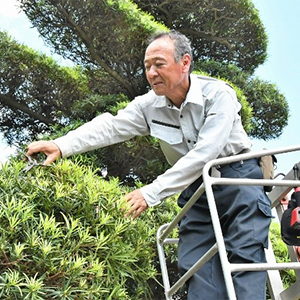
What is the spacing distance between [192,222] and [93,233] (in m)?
0.51

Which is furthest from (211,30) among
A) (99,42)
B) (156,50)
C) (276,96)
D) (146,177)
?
(156,50)

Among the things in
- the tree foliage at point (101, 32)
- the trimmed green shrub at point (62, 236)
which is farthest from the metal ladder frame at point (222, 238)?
the tree foliage at point (101, 32)

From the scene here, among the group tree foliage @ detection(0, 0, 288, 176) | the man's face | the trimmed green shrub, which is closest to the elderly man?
the man's face

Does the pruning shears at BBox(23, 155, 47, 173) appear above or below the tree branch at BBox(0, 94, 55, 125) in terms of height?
above

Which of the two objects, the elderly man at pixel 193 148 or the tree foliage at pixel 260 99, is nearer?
the elderly man at pixel 193 148

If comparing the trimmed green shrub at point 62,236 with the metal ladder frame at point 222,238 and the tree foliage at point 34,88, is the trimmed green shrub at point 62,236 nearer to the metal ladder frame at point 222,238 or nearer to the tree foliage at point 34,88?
the metal ladder frame at point 222,238

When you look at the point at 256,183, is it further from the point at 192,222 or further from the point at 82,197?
the point at 82,197

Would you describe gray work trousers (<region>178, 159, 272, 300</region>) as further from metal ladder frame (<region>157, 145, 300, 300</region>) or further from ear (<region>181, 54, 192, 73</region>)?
ear (<region>181, 54, 192, 73</region>)

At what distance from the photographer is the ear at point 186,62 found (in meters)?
2.60

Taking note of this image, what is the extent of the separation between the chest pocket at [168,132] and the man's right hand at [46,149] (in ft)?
1.67

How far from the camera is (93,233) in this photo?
2275 millimetres

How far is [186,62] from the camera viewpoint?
2.62 m

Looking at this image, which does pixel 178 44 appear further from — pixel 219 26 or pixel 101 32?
pixel 219 26

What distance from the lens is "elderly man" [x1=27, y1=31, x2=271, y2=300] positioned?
2.29 m
